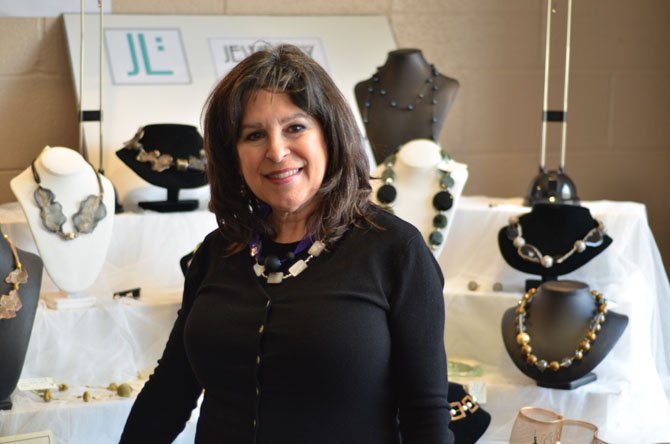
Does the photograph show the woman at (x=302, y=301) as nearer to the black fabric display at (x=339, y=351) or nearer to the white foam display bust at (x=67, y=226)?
the black fabric display at (x=339, y=351)

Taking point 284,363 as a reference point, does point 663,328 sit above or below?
below

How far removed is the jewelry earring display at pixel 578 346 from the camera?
2396mm

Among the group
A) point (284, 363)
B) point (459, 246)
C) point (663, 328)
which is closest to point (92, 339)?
point (459, 246)

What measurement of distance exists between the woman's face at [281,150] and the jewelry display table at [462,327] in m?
1.07

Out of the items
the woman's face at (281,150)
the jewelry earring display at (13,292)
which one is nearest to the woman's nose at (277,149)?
the woman's face at (281,150)

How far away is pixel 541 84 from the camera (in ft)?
13.1

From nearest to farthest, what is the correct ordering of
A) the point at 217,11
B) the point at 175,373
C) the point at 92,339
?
the point at 175,373, the point at 92,339, the point at 217,11

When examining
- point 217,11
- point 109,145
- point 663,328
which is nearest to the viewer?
point 663,328

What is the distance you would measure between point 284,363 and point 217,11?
2531 mm

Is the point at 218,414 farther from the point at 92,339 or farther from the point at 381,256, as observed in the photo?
the point at 92,339

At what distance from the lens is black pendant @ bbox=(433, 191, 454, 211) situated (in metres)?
2.70

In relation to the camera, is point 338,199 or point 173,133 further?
point 173,133

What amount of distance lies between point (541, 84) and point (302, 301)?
2864mm

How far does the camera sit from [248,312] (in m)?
1.37
